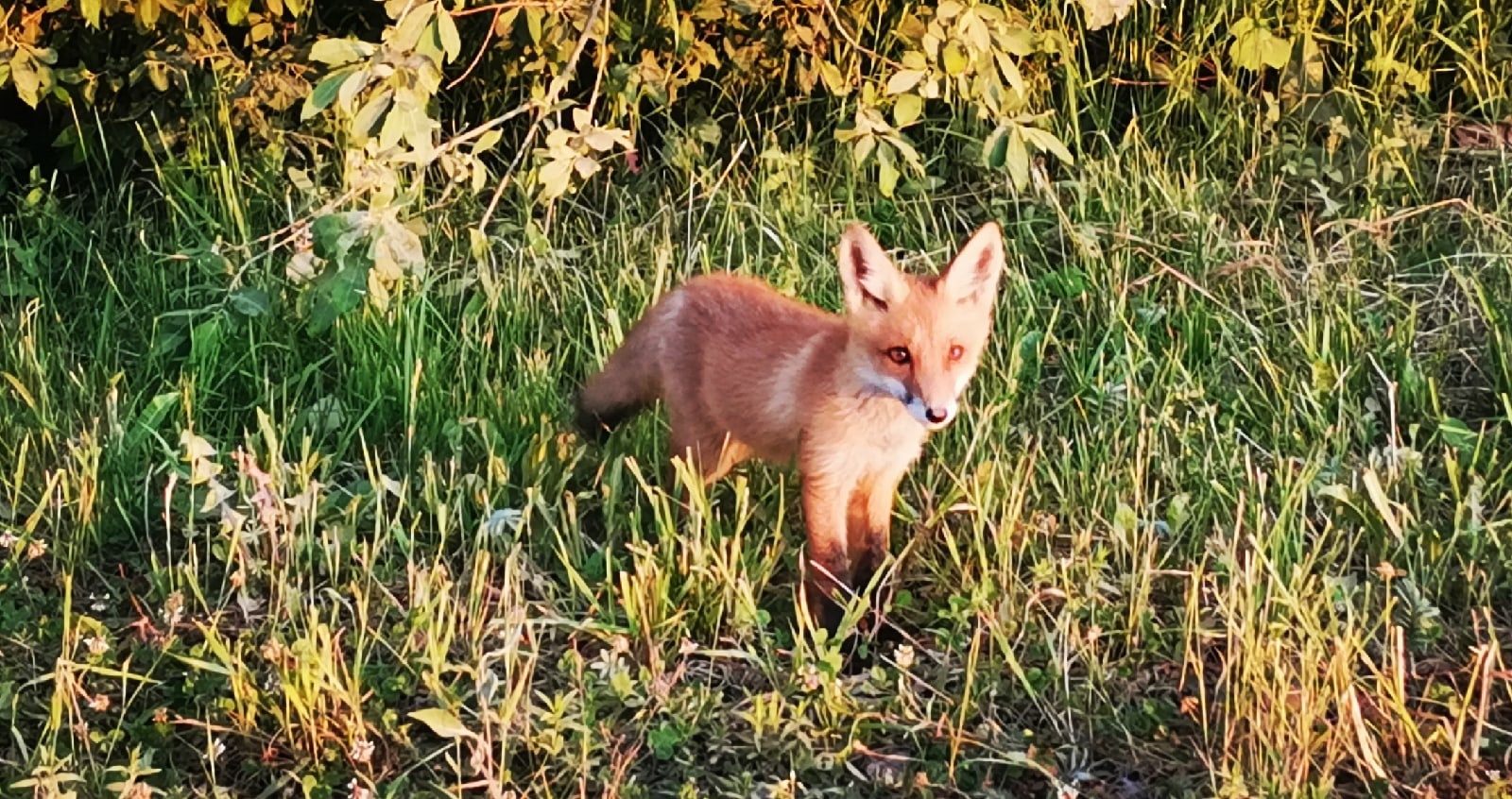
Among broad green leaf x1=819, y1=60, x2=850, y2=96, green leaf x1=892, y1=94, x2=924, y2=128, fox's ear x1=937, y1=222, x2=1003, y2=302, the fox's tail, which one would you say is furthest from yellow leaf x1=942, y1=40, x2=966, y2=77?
broad green leaf x1=819, y1=60, x2=850, y2=96

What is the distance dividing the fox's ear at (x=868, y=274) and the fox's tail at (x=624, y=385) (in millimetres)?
642

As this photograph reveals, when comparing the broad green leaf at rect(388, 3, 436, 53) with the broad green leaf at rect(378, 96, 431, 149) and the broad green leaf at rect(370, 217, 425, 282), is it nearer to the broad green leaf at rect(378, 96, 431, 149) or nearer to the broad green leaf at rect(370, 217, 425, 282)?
the broad green leaf at rect(378, 96, 431, 149)

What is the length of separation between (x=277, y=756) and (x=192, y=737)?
0.65 feet

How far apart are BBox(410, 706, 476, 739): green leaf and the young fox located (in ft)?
2.98

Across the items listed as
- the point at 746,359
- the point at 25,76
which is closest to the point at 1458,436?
the point at 746,359

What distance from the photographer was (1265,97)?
17.4 feet

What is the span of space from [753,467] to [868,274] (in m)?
0.78

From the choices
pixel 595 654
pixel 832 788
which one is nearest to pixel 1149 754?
pixel 832 788

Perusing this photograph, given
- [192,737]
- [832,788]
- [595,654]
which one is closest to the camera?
[832,788]

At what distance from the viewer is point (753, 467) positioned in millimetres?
3873

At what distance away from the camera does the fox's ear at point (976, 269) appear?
326 cm

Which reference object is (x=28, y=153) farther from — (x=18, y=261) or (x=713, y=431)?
(x=713, y=431)

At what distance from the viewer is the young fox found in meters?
3.22

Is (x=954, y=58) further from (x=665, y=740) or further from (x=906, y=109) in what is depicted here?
(x=665, y=740)
